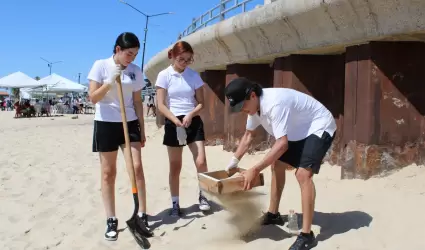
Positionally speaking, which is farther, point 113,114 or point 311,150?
point 113,114

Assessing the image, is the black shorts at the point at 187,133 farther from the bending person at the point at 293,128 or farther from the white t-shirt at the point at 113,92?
the bending person at the point at 293,128

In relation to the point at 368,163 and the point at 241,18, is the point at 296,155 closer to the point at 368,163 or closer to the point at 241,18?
the point at 368,163

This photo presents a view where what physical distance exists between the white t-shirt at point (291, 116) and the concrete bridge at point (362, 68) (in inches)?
58.0

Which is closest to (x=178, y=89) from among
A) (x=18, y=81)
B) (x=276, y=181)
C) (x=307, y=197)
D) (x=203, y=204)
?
(x=203, y=204)

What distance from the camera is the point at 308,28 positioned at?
6.12 m

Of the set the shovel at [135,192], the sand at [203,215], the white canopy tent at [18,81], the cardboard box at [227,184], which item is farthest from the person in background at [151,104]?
the cardboard box at [227,184]

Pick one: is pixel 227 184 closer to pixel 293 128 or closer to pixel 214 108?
pixel 293 128

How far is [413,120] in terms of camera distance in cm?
527

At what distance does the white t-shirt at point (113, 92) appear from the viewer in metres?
4.41

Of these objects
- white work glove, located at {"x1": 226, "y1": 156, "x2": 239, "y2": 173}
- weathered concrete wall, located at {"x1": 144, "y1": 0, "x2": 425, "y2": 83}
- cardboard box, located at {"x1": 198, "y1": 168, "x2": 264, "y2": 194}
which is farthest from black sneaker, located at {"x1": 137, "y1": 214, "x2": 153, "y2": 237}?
weathered concrete wall, located at {"x1": 144, "y1": 0, "x2": 425, "y2": 83}

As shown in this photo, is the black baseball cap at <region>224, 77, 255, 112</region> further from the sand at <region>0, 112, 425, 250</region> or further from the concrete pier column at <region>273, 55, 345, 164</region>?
the concrete pier column at <region>273, 55, 345, 164</region>

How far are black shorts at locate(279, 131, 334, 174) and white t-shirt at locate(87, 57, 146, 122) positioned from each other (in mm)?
1576

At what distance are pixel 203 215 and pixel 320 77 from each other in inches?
114

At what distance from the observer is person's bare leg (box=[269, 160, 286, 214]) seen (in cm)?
436
